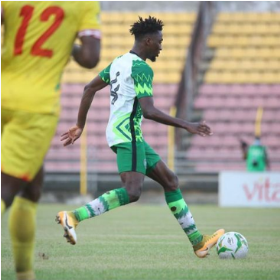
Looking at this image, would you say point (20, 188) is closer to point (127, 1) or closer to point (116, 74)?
point (116, 74)

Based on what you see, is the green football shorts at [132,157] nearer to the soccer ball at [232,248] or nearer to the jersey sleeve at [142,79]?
the jersey sleeve at [142,79]

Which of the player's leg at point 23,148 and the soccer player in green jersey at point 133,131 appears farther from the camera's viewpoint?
the soccer player in green jersey at point 133,131

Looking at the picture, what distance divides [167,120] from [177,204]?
3.94 feet

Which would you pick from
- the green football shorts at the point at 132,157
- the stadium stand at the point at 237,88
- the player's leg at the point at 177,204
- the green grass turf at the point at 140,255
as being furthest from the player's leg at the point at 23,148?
the stadium stand at the point at 237,88

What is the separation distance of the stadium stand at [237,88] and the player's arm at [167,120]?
13.6m

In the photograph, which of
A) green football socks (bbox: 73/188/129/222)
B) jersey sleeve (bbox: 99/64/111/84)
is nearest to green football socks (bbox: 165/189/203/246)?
green football socks (bbox: 73/188/129/222)

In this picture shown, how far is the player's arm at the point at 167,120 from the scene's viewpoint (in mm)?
6520

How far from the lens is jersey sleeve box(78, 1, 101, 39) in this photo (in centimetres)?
500

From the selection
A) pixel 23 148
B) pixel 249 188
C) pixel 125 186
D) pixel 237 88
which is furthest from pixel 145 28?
pixel 237 88

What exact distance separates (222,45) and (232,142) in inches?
130

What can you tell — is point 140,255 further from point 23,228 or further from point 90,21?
point 90,21

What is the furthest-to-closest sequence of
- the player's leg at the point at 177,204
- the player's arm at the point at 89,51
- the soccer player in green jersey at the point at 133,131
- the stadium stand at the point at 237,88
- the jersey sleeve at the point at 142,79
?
the stadium stand at the point at 237,88, the player's leg at the point at 177,204, the soccer player in green jersey at the point at 133,131, the jersey sleeve at the point at 142,79, the player's arm at the point at 89,51

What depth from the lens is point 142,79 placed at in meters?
7.35

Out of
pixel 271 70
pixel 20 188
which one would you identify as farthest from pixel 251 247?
pixel 271 70
